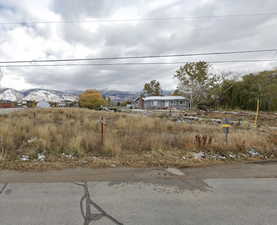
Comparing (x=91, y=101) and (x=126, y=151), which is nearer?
(x=126, y=151)

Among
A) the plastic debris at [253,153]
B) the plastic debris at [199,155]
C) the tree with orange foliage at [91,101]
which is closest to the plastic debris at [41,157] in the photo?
the plastic debris at [199,155]

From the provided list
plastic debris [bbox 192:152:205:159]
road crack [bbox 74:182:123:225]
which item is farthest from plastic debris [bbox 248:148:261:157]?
road crack [bbox 74:182:123:225]

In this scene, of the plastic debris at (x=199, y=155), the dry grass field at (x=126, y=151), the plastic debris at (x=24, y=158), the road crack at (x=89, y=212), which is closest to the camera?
the road crack at (x=89, y=212)

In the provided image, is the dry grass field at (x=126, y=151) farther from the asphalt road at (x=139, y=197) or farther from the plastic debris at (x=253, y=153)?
the asphalt road at (x=139, y=197)

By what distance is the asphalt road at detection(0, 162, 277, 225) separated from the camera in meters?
2.31

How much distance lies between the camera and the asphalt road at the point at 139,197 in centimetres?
231

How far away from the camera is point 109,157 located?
527 cm

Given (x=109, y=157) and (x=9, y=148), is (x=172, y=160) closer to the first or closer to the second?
(x=109, y=157)

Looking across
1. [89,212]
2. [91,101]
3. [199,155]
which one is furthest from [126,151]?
[91,101]

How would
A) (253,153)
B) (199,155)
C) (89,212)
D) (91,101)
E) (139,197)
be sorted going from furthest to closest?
(91,101), (253,153), (199,155), (139,197), (89,212)

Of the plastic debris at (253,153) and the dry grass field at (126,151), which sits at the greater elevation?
the dry grass field at (126,151)

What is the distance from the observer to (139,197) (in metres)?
2.90

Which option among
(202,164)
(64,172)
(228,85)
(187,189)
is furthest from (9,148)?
(228,85)

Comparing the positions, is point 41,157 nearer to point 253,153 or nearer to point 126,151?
point 126,151
